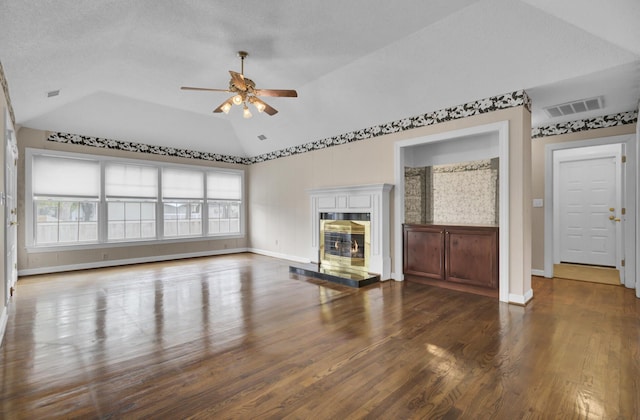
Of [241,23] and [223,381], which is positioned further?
[241,23]

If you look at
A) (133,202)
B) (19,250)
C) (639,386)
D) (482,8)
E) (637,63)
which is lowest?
(639,386)

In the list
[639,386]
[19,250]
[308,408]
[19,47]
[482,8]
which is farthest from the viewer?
[19,250]

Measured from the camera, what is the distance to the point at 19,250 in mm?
5590

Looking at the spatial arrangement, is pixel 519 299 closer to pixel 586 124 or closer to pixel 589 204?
pixel 586 124

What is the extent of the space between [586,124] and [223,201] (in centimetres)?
787

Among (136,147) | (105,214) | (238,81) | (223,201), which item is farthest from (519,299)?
(136,147)

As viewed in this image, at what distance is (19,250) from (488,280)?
793 cm

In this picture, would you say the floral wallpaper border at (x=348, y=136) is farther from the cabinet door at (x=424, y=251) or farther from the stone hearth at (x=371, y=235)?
the cabinet door at (x=424, y=251)

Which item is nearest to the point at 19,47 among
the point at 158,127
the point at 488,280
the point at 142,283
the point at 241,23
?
the point at 241,23

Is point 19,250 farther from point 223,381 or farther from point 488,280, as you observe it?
point 488,280

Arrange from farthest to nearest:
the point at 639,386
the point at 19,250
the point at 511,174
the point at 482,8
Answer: the point at 19,250
the point at 511,174
the point at 482,8
the point at 639,386

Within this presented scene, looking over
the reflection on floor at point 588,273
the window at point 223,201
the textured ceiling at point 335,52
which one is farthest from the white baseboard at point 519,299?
the window at point 223,201

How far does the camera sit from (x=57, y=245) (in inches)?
234

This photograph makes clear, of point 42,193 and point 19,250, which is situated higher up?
point 42,193
